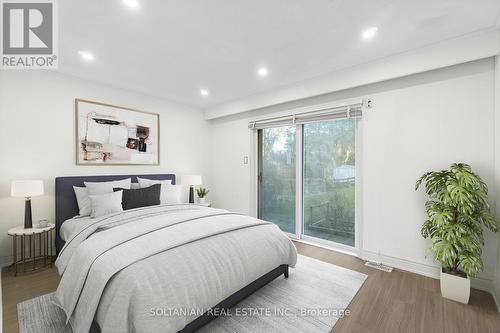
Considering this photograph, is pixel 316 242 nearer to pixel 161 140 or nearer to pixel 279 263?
pixel 279 263

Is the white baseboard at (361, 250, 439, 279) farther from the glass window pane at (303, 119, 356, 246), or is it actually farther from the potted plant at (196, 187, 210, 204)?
the potted plant at (196, 187, 210, 204)

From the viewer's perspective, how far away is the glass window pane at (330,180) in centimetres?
327

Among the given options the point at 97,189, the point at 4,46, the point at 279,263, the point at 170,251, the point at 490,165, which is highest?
the point at 4,46

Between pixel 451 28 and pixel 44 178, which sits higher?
pixel 451 28

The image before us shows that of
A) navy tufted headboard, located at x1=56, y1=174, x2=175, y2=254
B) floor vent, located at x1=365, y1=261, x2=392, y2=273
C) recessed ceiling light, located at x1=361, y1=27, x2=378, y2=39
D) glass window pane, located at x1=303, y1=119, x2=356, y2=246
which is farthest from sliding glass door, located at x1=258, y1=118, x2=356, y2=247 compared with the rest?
navy tufted headboard, located at x1=56, y1=174, x2=175, y2=254

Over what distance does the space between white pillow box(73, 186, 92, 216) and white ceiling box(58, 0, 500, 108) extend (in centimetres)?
166

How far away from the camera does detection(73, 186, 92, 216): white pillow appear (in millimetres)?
Answer: 2947

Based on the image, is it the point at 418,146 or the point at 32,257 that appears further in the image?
the point at 32,257

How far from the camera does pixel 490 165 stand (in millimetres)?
2242

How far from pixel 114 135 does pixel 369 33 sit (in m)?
3.77

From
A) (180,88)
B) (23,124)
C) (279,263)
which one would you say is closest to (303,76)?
(180,88)

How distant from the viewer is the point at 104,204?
2811mm

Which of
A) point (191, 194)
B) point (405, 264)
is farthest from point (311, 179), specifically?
point (191, 194)

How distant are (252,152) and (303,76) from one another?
5.62 feet
